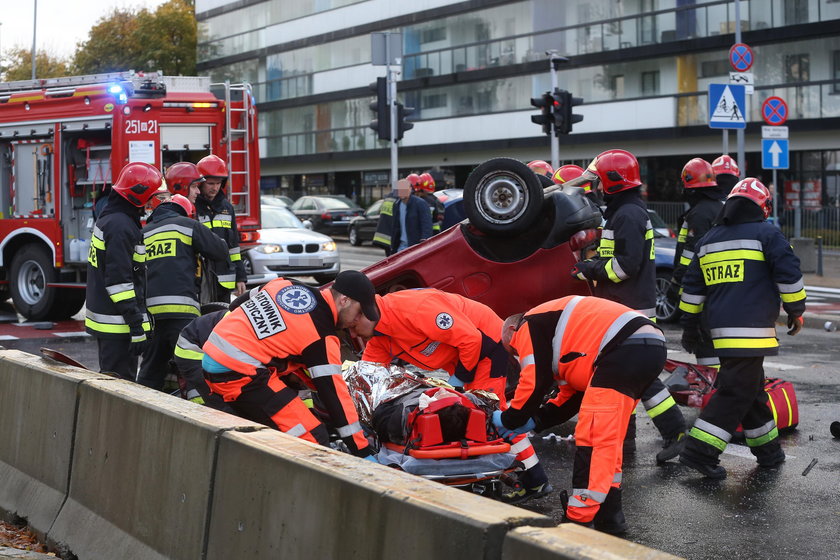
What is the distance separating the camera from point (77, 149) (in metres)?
14.4

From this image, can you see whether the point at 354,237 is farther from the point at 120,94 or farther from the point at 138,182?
the point at 138,182

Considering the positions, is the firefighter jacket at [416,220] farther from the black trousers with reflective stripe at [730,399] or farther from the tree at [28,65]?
the tree at [28,65]

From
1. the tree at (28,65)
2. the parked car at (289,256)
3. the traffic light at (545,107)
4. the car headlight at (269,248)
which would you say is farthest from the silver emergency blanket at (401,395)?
the tree at (28,65)

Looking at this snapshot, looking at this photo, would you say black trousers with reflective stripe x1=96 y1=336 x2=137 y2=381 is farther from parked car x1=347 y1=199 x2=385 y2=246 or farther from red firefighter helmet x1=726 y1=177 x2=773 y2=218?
parked car x1=347 y1=199 x2=385 y2=246

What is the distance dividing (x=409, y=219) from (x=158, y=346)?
200 inches

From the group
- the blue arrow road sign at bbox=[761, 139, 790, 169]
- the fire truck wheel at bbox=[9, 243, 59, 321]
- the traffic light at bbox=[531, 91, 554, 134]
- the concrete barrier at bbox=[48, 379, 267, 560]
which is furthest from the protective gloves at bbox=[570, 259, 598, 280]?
the blue arrow road sign at bbox=[761, 139, 790, 169]

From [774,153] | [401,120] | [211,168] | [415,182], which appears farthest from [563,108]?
[211,168]

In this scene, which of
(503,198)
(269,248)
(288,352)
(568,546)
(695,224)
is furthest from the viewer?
(269,248)

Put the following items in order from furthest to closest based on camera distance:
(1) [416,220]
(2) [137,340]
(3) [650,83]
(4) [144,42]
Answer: (4) [144,42], (3) [650,83], (1) [416,220], (2) [137,340]

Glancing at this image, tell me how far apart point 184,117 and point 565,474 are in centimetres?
925

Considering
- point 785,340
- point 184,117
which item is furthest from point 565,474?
point 184,117

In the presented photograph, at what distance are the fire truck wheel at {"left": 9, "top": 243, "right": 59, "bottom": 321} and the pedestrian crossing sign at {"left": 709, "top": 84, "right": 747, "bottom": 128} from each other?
9.72 m

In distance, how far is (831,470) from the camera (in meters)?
6.51

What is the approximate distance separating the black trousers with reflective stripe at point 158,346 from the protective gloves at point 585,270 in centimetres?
269
